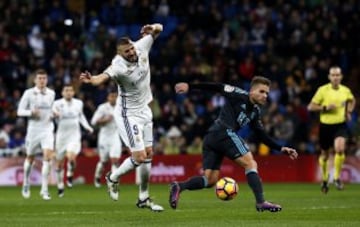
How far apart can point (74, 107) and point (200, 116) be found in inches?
250

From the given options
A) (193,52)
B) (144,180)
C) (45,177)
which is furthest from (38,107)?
(193,52)

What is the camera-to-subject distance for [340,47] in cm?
3403

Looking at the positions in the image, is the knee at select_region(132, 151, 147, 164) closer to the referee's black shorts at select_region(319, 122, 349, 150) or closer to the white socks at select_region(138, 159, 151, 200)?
the white socks at select_region(138, 159, 151, 200)

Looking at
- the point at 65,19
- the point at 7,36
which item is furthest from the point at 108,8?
the point at 7,36

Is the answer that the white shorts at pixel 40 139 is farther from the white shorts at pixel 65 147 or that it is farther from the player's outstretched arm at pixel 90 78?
the player's outstretched arm at pixel 90 78

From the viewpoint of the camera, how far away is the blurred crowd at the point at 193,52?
1235 inches

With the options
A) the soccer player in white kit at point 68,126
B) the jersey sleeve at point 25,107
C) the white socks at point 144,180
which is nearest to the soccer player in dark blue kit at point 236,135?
the white socks at point 144,180

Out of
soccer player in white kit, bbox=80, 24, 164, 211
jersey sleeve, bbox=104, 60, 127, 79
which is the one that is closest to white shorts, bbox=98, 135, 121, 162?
soccer player in white kit, bbox=80, 24, 164, 211

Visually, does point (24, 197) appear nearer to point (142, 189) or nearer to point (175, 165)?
point (142, 189)

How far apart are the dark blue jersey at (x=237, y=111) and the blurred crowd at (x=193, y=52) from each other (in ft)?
49.8

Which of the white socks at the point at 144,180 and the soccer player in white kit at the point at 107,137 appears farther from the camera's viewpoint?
the soccer player in white kit at the point at 107,137

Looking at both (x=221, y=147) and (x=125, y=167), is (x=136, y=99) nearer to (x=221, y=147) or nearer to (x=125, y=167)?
(x=125, y=167)

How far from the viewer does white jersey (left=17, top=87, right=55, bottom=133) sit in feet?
71.4

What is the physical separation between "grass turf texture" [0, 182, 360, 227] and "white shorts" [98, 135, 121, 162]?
5.78 metres
